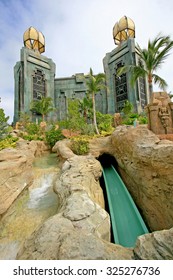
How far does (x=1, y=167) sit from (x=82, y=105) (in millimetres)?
18526

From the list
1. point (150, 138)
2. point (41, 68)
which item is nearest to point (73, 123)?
point (150, 138)

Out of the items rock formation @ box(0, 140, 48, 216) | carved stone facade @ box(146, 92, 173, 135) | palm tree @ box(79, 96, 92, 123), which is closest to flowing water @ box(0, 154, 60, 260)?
rock formation @ box(0, 140, 48, 216)

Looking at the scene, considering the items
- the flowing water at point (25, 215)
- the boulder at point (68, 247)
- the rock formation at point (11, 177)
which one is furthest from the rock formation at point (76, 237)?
the rock formation at point (11, 177)

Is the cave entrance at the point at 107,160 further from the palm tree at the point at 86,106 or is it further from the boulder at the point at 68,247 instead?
the palm tree at the point at 86,106

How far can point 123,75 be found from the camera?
1001 inches

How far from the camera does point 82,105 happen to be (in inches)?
885

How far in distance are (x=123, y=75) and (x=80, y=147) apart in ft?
66.1

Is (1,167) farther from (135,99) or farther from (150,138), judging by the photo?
(135,99)

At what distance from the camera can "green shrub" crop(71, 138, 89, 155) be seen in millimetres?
9570

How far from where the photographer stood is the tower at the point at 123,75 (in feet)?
78.2

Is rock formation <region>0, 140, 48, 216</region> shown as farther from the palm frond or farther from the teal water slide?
the palm frond

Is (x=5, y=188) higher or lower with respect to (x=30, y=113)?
lower

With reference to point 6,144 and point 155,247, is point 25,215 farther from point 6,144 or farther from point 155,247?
point 6,144

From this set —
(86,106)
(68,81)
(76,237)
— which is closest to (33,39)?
(68,81)
